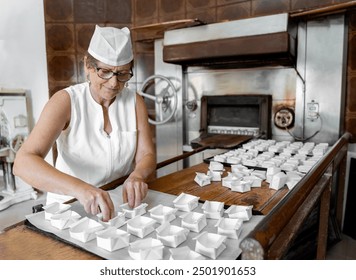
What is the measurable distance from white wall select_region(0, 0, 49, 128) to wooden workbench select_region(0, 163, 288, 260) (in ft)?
9.43

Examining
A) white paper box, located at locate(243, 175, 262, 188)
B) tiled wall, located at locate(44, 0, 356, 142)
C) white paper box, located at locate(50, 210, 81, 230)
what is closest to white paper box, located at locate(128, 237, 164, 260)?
white paper box, located at locate(50, 210, 81, 230)

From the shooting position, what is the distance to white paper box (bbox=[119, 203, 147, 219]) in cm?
109

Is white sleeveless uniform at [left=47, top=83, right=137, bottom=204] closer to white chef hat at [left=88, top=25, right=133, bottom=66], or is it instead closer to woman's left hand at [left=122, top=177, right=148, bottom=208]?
white chef hat at [left=88, top=25, right=133, bottom=66]

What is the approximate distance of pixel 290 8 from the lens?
2.90m

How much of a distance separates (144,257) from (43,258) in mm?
277

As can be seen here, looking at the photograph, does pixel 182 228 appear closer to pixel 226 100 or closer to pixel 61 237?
pixel 61 237

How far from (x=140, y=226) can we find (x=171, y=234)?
111 millimetres

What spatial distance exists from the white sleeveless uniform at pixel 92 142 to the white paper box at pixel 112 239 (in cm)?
65

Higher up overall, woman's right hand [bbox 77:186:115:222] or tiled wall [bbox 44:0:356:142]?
tiled wall [bbox 44:0:356:142]

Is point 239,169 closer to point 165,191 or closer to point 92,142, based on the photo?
point 165,191

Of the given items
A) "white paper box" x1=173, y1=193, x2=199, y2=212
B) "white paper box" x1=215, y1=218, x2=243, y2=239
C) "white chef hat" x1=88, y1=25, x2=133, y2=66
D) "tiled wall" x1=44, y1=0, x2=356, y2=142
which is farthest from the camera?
"tiled wall" x1=44, y1=0, x2=356, y2=142

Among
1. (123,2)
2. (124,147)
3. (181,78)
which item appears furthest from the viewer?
(123,2)
